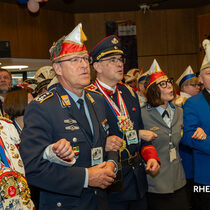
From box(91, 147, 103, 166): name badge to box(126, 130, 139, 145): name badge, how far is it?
1.88ft

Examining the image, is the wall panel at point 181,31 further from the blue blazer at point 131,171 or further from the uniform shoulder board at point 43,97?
the uniform shoulder board at point 43,97

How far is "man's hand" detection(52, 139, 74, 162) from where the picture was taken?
1463 mm

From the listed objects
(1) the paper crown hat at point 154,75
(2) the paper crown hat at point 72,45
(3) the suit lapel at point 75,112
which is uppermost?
(2) the paper crown hat at point 72,45

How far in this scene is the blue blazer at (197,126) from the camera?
2.57 metres

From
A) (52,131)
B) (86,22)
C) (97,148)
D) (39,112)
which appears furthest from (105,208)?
(86,22)

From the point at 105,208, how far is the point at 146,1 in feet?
22.0

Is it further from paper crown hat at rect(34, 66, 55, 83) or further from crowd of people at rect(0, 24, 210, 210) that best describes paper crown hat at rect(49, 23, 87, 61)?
paper crown hat at rect(34, 66, 55, 83)

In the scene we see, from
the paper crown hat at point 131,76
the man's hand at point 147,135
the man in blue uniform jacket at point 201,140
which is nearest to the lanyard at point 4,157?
the man's hand at point 147,135

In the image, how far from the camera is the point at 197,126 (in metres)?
2.61

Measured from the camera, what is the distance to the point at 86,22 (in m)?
8.60

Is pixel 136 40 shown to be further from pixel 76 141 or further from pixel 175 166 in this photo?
pixel 76 141

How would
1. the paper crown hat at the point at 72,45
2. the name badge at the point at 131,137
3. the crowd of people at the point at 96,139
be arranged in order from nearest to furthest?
the crowd of people at the point at 96,139, the paper crown hat at the point at 72,45, the name badge at the point at 131,137

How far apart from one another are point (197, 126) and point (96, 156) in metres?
1.16

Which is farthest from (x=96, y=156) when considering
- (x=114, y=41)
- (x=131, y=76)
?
(x=131, y=76)
